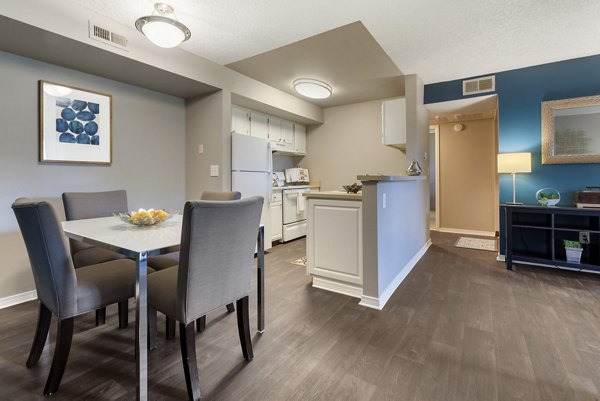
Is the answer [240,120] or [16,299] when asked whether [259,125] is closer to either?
[240,120]

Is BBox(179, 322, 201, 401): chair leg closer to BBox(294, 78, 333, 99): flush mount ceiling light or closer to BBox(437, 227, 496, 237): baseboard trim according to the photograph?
BBox(294, 78, 333, 99): flush mount ceiling light

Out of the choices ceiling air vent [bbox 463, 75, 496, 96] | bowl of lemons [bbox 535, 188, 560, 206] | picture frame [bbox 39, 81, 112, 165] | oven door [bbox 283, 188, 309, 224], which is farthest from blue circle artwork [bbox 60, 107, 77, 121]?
bowl of lemons [bbox 535, 188, 560, 206]

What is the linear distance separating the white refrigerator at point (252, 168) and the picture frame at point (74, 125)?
4.34ft

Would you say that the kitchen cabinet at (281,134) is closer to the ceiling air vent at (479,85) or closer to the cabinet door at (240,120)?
the cabinet door at (240,120)

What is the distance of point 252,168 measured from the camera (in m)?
3.82

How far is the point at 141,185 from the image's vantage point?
3320 millimetres

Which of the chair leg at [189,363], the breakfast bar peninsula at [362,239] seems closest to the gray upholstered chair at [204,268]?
the chair leg at [189,363]

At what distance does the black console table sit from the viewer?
2994 millimetres

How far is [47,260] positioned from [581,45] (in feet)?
15.5

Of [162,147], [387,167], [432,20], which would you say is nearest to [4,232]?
[162,147]

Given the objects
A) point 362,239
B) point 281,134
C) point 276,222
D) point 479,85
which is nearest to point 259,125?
point 281,134

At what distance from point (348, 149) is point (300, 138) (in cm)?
93

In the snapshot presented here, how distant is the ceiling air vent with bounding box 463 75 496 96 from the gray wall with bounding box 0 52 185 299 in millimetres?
3767

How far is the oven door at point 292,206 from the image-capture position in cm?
453
